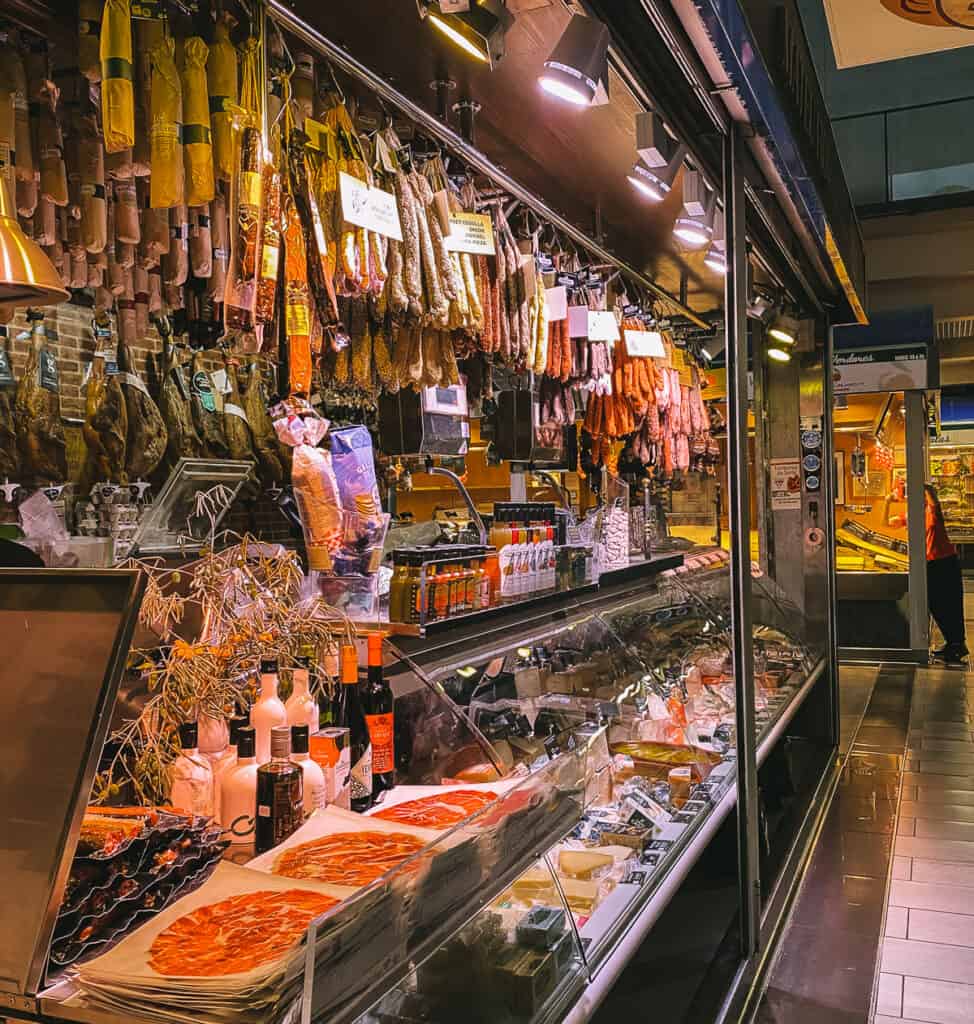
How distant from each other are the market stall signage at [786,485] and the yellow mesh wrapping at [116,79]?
5.98 m

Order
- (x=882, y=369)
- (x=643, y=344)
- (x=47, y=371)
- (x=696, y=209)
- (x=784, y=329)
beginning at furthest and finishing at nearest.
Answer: (x=882, y=369), (x=784, y=329), (x=47, y=371), (x=643, y=344), (x=696, y=209)

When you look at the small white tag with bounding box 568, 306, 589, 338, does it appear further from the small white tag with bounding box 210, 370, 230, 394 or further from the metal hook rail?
the small white tag with bounding box 210, 370, 230, 394

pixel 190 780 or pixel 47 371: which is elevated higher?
pixel 47 371

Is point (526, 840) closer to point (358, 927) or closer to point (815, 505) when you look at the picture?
point (358, 927)

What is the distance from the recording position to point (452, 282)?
11.1ft

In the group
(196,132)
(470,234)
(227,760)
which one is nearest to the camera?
(227,760)

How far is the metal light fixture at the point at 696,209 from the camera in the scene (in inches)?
144

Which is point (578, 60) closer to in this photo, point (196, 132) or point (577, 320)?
point (196, 132)

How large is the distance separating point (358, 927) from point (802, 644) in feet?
19.0

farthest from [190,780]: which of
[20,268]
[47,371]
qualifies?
[47,371]

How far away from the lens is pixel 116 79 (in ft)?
6.91

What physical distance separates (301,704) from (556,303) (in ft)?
9.27

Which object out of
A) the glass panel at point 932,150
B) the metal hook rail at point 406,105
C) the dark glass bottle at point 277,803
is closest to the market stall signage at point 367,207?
the metal hook rail at point 406,105

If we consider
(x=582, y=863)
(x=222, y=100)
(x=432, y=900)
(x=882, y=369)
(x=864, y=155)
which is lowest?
(x=582, y=863)
